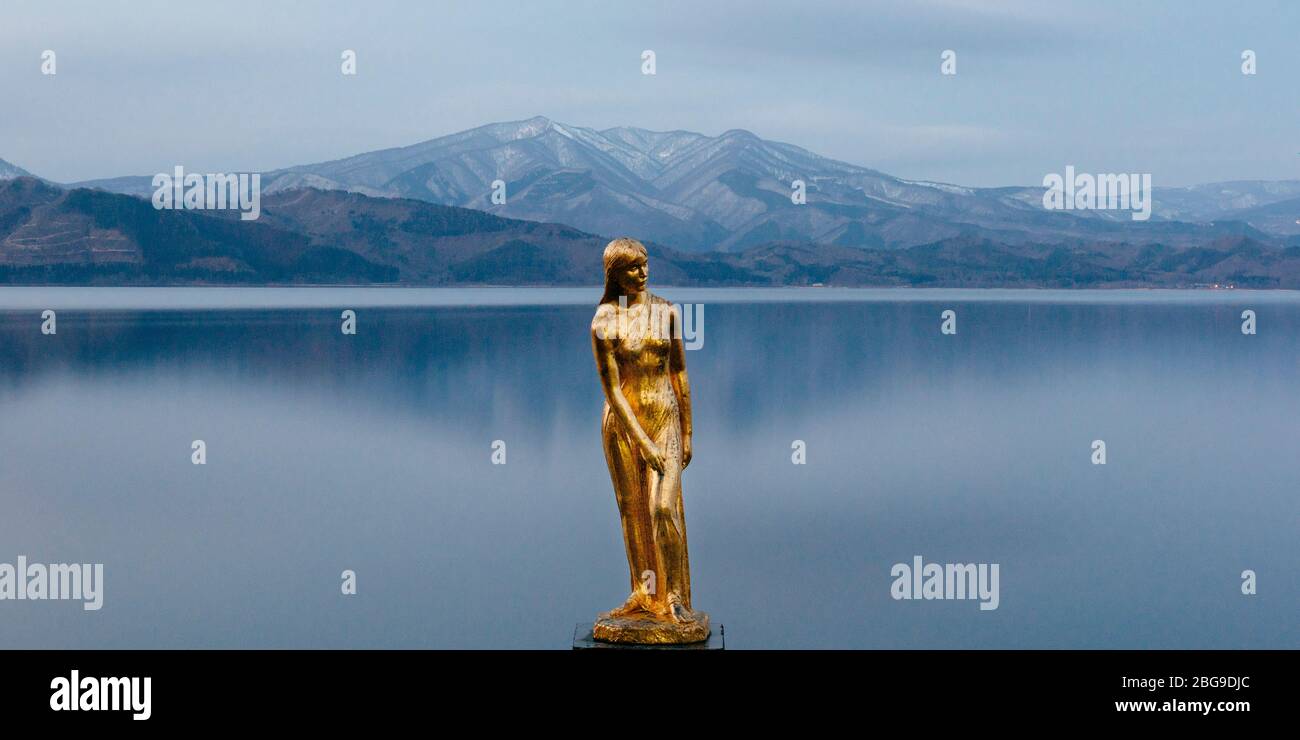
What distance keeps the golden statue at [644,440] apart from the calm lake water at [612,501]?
5473 millimetres

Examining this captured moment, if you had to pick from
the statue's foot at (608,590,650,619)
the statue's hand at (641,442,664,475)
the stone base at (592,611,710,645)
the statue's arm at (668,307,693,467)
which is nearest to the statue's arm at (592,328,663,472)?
the statue's hand at (641,442,664,475)

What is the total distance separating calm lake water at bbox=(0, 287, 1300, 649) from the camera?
625 inches

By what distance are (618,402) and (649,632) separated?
150 centimetres

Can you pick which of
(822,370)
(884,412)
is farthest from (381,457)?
(822,370)

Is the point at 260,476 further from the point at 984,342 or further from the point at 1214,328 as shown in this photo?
the point at 1214,328

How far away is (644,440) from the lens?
9.45 metres

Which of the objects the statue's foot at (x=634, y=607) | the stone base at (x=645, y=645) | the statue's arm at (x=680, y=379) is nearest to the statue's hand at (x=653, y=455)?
the statue's arm at (x=680, y=379)

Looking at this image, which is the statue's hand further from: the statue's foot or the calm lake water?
the calm lake water

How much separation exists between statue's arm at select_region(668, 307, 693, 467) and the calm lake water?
18.3ft

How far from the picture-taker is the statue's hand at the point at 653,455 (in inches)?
372
